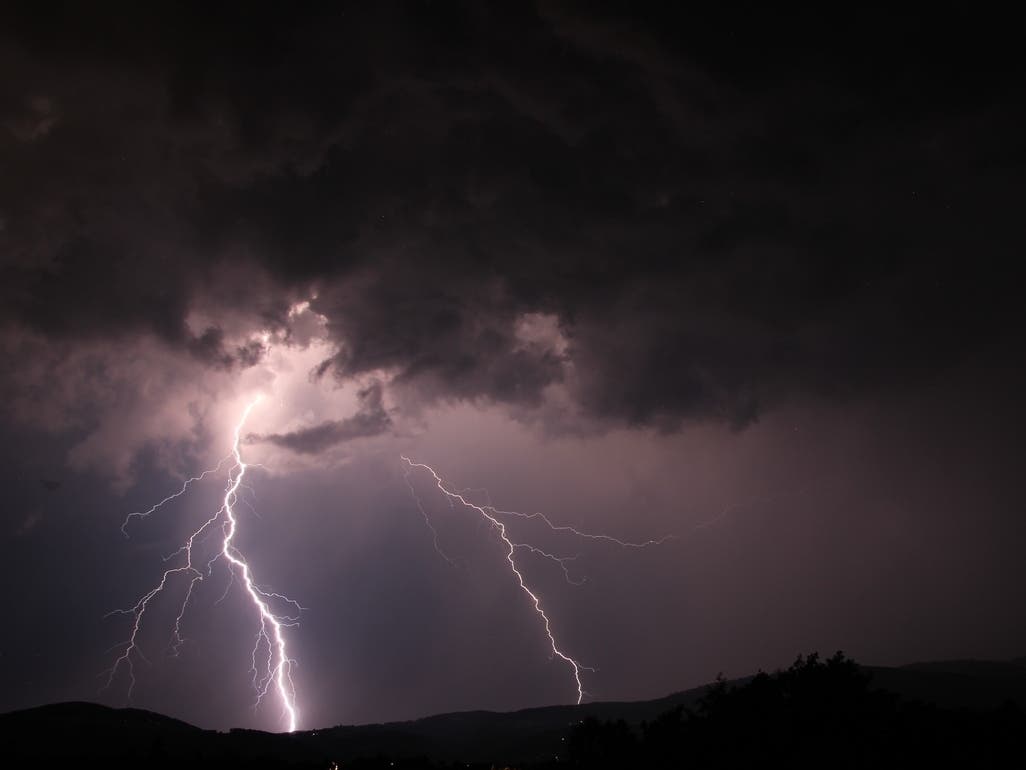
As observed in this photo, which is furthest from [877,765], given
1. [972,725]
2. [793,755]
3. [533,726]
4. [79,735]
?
[533,726]

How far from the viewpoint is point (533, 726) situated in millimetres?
97938

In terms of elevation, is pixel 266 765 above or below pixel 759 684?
below

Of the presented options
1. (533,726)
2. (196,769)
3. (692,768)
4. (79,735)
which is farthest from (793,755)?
(533,726)

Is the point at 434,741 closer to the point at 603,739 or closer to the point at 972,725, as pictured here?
the point at 603,739

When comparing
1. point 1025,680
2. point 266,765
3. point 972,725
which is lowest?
point 1025,680

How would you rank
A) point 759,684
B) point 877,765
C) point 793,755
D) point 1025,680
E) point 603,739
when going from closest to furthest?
point 877,765 → point 793,755 → point 759,684 → point 603,739 → point 1025,680

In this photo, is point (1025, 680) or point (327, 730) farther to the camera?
point (1025, 680)

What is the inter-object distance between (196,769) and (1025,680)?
11133 cm

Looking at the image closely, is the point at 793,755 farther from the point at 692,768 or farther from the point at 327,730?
the point at 327,730

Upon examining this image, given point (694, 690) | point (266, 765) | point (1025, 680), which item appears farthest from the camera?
point (694, 690)

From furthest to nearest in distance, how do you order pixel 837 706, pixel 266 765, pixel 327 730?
pixel 327 730, pixel 266 765, pixel 837 706

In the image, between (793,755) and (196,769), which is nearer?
(793,755)

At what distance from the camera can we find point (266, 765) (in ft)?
107

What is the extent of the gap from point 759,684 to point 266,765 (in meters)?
27.0
